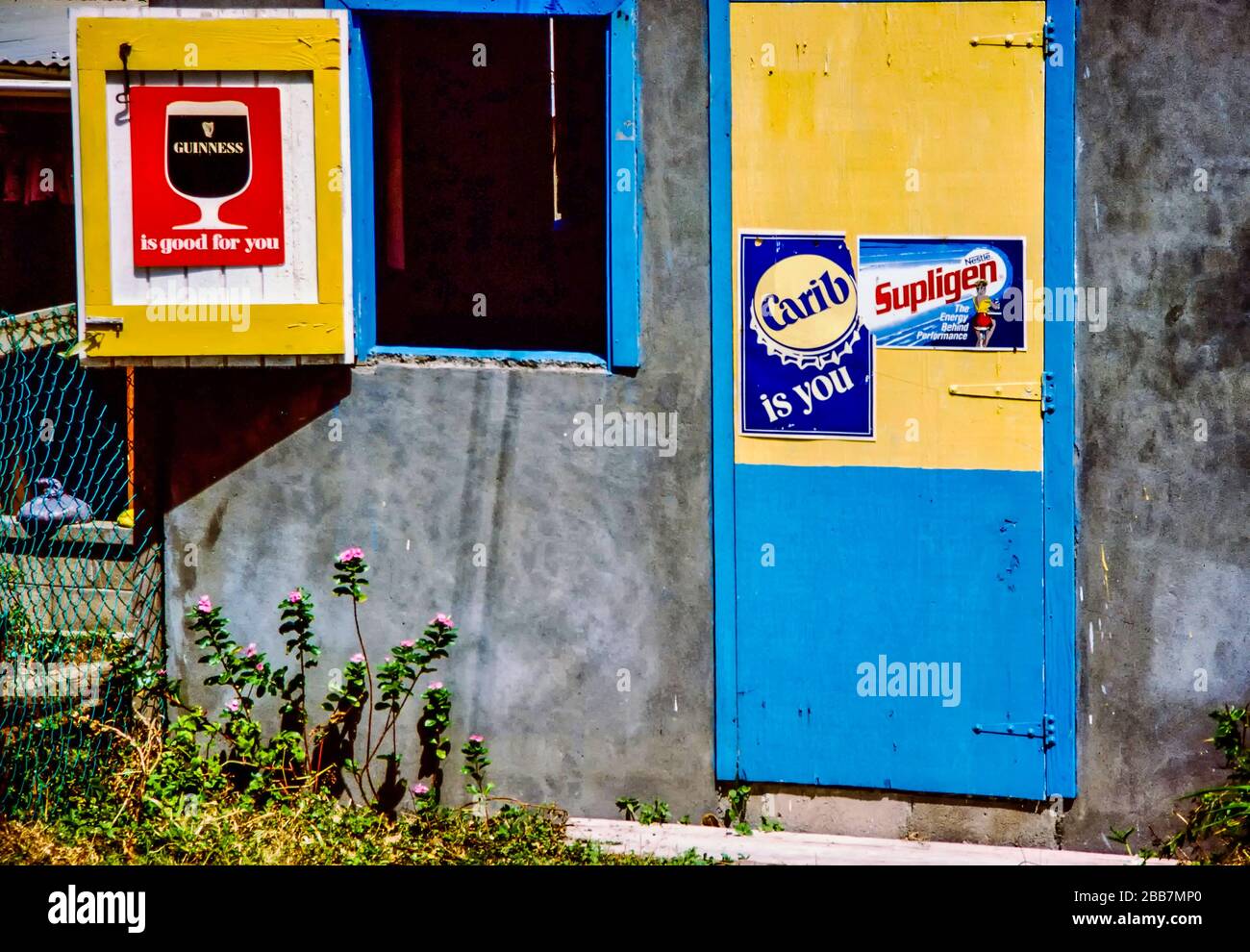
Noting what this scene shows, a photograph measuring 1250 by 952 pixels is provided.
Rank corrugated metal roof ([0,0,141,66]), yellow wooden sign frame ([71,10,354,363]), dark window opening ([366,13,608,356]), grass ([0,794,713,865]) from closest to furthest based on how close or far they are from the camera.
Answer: grass ([0,794,713,865]) < yellow wooden sign frame ([71,10,354,363]) < dark window opening ([366,13,608,356]) < corrugated metal roof ([0,0,141,66])

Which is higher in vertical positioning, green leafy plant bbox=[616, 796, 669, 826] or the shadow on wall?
the shadow on wall

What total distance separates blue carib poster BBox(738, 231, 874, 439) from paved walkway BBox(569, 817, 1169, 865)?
155 centimetres

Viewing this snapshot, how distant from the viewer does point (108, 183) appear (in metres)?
4.57

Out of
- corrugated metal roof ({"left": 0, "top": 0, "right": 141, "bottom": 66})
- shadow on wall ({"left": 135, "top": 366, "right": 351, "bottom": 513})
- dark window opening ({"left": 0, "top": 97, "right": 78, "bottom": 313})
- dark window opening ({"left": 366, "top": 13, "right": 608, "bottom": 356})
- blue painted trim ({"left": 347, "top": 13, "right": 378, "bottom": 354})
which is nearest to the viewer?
blue painted trim ({"left": 347, "top": 13, "right": 378, "bottom": 354})

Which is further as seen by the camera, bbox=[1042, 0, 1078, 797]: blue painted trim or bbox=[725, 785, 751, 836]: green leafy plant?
bbox=[725, 785, 751, 836]: green leafy plant

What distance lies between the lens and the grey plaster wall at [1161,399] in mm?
4395

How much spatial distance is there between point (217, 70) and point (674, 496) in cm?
237

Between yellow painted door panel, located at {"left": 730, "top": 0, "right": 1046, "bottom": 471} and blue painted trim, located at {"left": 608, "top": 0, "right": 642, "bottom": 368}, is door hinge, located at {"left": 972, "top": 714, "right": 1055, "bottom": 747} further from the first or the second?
blue painted trim, located at {"left": 608, "top": 0, "right": 642, "bottom": 368}

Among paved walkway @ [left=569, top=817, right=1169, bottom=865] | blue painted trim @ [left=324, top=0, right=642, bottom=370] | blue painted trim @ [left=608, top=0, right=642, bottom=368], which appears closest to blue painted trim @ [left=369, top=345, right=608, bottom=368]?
→ blue painted trim @ [left=324, top=0, right=642, bottom=370]

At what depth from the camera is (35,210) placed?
882 centimetres

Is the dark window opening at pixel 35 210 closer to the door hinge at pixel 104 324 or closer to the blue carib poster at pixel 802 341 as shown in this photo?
the door hinge at pixel 104 324

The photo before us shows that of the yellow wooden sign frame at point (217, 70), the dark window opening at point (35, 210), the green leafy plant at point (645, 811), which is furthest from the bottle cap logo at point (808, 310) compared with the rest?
the dark window opening at point (35, 210)

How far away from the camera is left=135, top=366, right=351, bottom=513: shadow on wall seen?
4.83 m

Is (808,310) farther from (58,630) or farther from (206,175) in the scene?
(58,630)
